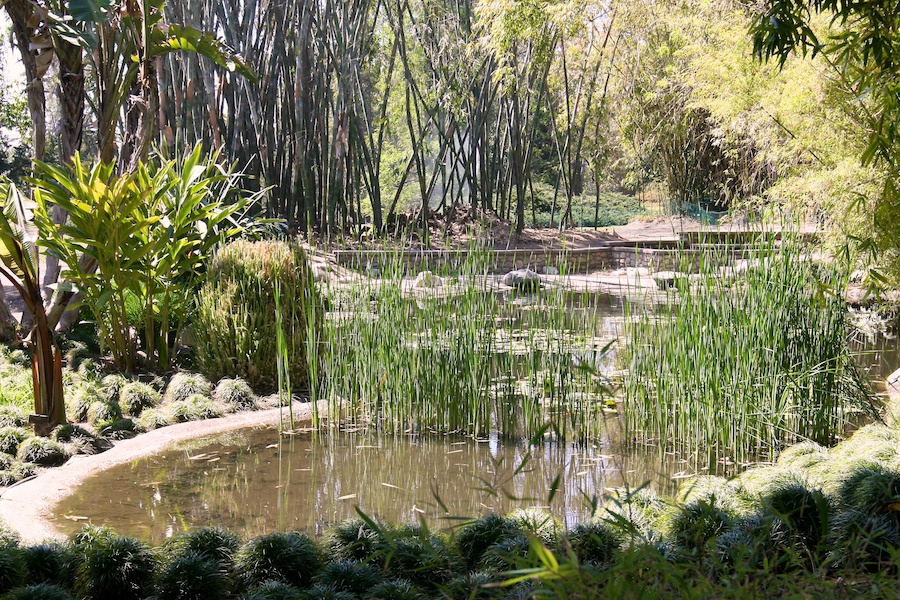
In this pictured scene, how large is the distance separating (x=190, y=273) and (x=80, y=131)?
1.09m

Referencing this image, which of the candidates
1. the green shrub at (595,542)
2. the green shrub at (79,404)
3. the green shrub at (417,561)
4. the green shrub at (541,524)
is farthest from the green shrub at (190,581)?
the green shrub at (79,404)

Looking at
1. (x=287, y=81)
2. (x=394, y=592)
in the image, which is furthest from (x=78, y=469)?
(x=287, y=81)

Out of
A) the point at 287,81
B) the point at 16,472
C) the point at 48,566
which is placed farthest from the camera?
the point at 287,81

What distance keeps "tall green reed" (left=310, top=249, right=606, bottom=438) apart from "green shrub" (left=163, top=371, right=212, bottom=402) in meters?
0.81

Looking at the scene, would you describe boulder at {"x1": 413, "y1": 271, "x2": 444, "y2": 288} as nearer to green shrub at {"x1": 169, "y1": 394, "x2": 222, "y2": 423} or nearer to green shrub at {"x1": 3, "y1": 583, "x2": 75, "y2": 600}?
green shrub at {"x1": 169, "y1": 394, "x2": 222, "y2": 423}

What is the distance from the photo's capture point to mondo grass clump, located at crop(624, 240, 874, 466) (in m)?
3.16

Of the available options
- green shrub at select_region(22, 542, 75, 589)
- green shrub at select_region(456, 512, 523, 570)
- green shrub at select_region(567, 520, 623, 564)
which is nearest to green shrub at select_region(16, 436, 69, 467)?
green shrub at select_region(22, 542, 75, 589)

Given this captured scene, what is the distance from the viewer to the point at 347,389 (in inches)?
153

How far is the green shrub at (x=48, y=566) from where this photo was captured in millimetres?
2018

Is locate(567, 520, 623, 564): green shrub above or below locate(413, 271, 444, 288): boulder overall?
below

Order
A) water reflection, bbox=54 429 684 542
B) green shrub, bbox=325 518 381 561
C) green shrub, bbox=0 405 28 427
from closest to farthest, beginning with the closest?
1. green shrub, bbox=325 518 381 561
2. water reflection, bbox=54 429 684 542
3. green shrub, bbox=0 405 28 427

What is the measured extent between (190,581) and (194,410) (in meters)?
2.23

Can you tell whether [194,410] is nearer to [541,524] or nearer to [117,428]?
[117,428]

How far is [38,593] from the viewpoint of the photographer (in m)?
1.78
